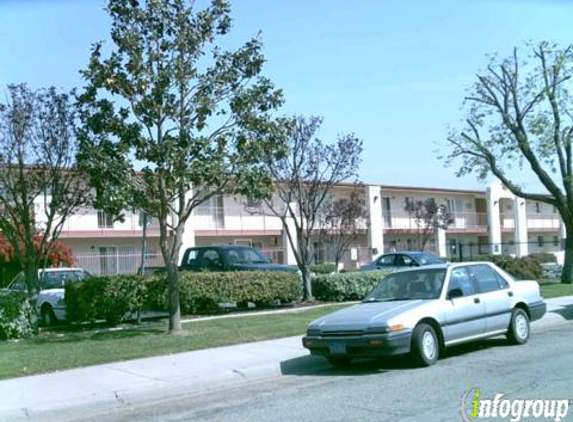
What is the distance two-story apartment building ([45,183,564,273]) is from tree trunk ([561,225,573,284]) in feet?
13.9

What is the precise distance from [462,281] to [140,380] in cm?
534

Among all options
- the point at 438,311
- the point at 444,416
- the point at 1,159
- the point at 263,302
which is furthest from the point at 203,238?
the point at 444,416

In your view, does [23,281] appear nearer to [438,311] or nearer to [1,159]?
[1,159]

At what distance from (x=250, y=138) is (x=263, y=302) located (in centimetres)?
673

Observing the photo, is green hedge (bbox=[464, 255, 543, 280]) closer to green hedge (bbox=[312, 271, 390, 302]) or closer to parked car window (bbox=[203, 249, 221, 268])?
green hedge (bbox=[312, 271, 390, 302])

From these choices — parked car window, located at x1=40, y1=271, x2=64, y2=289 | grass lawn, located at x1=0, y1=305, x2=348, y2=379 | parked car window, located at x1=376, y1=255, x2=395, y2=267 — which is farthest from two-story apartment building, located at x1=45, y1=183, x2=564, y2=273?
grass lawn, located at x1=0, y1=305, x2=348, y2=379

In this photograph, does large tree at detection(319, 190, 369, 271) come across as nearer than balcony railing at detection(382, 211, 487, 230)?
Yes

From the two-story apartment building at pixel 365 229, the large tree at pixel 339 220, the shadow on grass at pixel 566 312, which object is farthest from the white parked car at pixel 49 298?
the large tree at pixel 339 220

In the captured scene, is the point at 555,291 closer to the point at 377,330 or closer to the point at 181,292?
the point at 181,292

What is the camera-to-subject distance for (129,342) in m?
13.9

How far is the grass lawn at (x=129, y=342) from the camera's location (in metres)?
11.8

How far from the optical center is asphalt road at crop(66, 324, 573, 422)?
26.2 feet

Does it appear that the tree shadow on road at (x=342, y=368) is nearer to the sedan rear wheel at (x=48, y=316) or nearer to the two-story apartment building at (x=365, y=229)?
the sedan rear wheel at (x=48, y=316)

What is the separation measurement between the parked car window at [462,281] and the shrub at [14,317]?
9.28 meters
